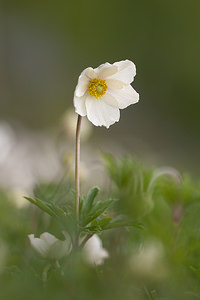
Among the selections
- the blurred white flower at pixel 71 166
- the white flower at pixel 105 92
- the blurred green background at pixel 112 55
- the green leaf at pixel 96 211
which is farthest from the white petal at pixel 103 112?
the blurred green background at pixel 112 55

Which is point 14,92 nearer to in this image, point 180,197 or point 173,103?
point 173,103

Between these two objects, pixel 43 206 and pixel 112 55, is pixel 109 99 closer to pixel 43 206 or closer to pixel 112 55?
pixel 43 206

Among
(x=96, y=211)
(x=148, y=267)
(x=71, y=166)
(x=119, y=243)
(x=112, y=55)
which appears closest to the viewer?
(x=148, y=267)

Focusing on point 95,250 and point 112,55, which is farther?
point 112,55

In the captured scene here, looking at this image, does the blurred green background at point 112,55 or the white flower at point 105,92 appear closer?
the white flower at point 105,92

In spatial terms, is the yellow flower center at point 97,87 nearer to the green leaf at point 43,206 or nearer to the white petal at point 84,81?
the white petal at point 84,81

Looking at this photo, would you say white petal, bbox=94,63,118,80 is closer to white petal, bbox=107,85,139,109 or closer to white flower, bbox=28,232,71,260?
white petal, bbox=107,85,139,109

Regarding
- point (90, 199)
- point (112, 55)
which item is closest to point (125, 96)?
point (90, 199)
